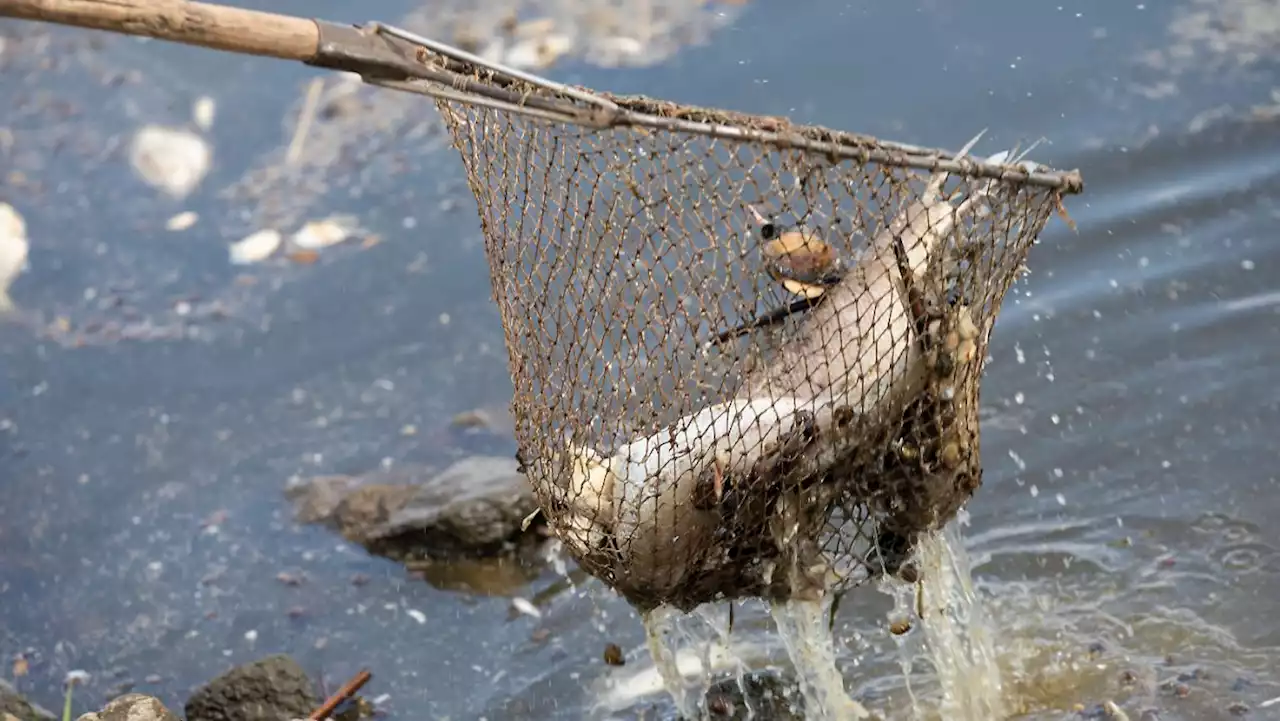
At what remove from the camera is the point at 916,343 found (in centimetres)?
329

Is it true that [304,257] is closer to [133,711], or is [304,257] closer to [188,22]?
[133,711]

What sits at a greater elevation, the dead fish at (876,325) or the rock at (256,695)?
the dead fish at (876,325)

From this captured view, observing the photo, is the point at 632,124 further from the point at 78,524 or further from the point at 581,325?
the point at 78,524

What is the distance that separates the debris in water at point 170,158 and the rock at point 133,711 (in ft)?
15.7

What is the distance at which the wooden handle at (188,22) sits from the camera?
2441 millimetres

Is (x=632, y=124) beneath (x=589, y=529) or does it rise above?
above

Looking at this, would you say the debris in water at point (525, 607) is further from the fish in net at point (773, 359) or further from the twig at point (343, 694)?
the fish in net at point (773, 359)

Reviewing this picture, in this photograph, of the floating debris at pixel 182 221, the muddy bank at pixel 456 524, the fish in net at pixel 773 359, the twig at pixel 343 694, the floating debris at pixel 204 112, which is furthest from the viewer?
the floating debris at pixel 204 112

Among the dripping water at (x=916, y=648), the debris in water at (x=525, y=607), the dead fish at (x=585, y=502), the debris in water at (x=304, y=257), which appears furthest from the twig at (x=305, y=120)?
the dead fish at (x=585, y=502)

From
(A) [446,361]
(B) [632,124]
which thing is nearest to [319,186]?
(A) [446,361]

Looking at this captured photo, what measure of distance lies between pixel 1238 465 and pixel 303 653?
367 cm

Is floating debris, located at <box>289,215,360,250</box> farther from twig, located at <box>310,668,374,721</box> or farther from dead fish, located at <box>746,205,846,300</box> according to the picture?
dead fish, located at <box>746,205,846,300</box>

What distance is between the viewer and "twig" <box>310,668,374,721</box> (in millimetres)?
4316

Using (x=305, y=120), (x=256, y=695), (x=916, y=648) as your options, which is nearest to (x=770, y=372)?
(x=916, y=648)
